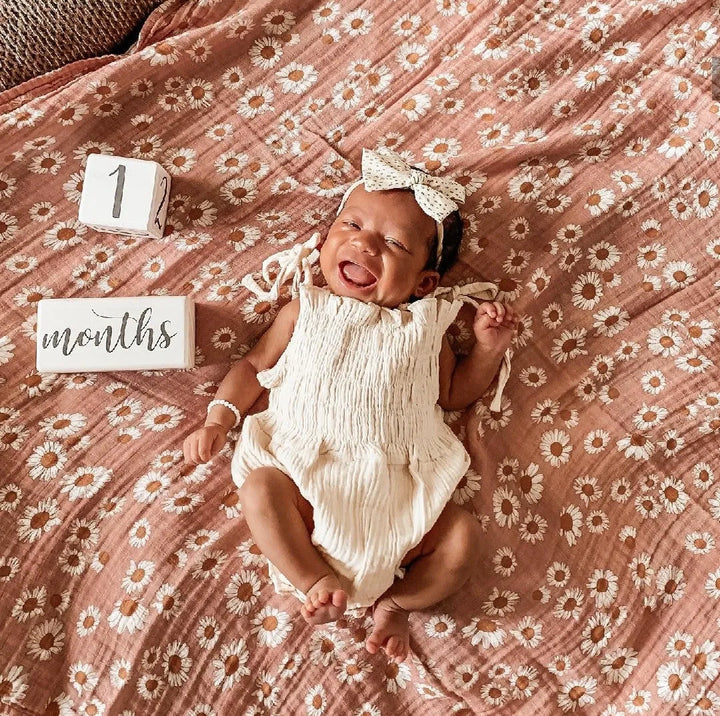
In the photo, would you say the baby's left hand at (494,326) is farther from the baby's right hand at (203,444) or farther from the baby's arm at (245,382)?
the baby's right hand at (203,444)

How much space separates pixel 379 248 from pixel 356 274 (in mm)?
55

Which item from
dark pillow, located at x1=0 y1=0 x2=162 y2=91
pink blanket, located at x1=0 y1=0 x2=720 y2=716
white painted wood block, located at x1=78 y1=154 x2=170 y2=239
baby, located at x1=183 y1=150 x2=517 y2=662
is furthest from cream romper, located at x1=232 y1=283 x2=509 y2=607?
dark pillow, located at x1=0 y1=0 x2=162 y2=91

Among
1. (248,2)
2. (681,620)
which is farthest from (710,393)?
(248,2)

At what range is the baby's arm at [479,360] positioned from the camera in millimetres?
1152

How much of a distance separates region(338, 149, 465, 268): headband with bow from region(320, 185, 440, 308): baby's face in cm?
2

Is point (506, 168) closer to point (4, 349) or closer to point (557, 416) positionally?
point (557, 416)

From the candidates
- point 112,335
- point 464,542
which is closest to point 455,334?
point 464,542

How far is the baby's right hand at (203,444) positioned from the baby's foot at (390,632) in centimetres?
35

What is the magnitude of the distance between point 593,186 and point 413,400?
1.74 feet

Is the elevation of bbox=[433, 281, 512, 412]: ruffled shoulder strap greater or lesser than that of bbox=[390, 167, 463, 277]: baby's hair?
lesser

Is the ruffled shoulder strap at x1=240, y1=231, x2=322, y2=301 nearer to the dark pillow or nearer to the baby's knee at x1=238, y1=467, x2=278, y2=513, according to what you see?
the baby's knee at x1=238, y1=467, x2=278, y2=513

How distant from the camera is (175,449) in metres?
1.17

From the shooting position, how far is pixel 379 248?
110 centimetres

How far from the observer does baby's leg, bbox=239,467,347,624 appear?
977mm
